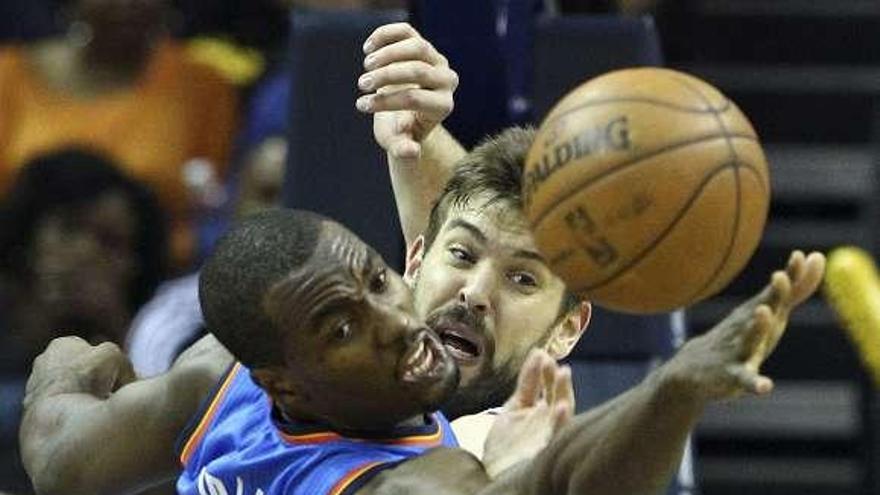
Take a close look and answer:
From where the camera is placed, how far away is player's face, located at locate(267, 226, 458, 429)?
3.92 m

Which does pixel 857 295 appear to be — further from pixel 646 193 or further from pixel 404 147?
pixel 646 193

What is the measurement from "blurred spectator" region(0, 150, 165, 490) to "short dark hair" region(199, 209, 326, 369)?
330 centimetres

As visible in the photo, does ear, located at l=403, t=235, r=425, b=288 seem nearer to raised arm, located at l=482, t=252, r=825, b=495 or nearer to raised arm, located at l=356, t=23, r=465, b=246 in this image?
raised arm, located at l=356, t=23, r=465, b=246

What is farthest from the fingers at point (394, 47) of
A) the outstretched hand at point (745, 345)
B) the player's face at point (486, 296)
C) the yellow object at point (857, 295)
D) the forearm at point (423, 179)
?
the yellow object at point (857, 295)

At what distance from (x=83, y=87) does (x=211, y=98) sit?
436 mm

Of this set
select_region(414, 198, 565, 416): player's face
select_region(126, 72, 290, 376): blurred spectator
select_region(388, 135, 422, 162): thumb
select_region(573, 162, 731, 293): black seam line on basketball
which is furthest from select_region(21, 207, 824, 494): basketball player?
select_region(126, 72, 290, 376): blurred spectator

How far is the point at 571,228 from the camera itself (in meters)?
3.78

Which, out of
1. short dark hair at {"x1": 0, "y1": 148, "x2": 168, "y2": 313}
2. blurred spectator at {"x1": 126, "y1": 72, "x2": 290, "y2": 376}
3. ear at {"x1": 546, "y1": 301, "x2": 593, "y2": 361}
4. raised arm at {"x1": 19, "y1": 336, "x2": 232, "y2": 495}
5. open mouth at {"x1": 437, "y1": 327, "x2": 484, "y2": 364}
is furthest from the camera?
short dark hair at {"x1": 0, "y1": 148, "x2": 168, "y2": 313}

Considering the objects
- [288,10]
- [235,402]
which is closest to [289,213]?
[235,402]

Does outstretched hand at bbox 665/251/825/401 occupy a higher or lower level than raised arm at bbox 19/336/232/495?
higher

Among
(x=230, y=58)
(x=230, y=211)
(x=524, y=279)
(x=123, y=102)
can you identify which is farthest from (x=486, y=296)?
(x=230, y=58)

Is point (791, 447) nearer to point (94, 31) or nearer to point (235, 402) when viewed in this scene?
point (94, 31)

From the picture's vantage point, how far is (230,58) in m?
8.63

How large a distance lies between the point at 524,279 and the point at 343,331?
90 cm
